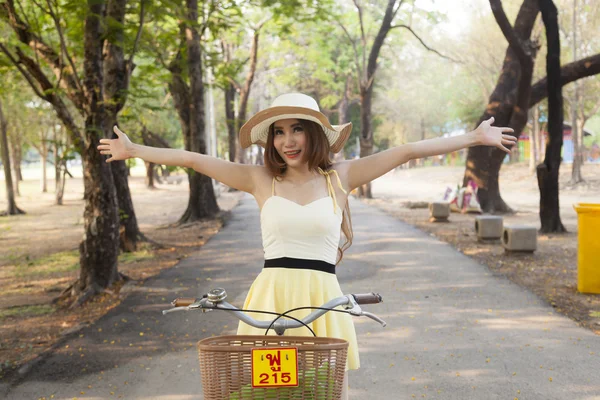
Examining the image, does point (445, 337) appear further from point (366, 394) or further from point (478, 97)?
point (478, 97)

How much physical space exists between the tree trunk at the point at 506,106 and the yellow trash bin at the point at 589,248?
8.36m

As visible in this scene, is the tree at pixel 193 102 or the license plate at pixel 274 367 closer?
the license plate at pixel 274 367

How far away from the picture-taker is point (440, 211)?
1830 cm

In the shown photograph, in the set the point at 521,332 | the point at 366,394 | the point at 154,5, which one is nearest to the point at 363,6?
the point at 154,5

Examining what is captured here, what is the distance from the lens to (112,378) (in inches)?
212

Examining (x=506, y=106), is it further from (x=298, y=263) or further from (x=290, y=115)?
(x=298, y=263)

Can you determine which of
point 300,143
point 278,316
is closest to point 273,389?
point 278,316

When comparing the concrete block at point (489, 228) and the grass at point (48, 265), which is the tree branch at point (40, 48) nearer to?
the grass at point (48, 265)

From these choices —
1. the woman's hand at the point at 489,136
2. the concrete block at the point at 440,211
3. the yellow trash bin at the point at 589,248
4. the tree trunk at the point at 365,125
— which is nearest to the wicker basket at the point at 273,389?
the woman's hand at the point at 489,136

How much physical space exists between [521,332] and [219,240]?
9.47m

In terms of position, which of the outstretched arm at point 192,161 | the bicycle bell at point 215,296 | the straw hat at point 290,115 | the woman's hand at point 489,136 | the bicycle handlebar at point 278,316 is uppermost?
the straw hat at point 290,115

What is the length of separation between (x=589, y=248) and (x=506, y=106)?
11.3 meters

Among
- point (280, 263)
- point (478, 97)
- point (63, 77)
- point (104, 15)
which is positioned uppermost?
point (478, 97)

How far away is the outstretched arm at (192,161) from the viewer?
10.9 ft
